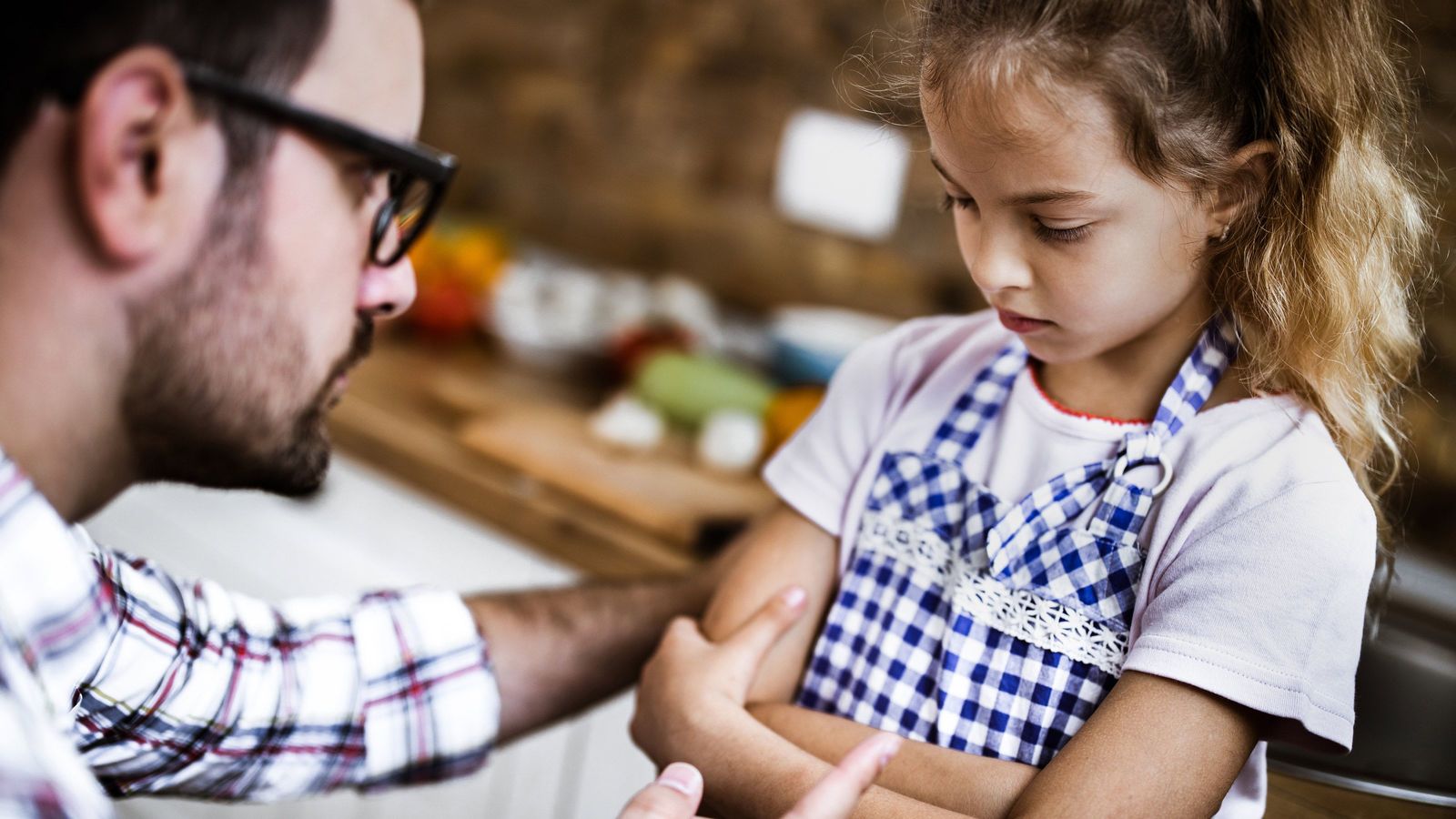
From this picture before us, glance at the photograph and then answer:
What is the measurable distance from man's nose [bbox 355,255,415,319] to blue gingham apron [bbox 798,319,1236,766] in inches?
14.9

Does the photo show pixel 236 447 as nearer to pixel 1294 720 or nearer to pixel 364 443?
pixel 1294 720

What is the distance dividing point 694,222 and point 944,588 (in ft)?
4.96

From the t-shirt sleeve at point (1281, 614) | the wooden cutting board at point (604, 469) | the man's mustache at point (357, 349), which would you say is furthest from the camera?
the wooden cutting board at point (604, 469)

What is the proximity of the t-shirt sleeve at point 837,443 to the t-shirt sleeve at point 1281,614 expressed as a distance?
268mm

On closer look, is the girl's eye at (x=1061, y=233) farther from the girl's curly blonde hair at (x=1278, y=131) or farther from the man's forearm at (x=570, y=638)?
the man's forearm at (x=570, y=638)

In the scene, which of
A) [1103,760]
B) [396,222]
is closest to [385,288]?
[396,222]

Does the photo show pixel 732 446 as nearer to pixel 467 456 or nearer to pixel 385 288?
pixel 467 456

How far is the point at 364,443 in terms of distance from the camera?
5.76 feet

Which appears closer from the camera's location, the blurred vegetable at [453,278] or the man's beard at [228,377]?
the man's beard at [228,377]

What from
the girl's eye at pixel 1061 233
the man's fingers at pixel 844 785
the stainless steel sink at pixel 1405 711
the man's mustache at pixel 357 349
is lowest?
the stainless steel sink at pixel 1405 711

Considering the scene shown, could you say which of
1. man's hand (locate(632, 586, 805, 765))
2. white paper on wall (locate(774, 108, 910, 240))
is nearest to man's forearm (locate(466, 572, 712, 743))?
man's hand (locate(632, 586, 805, 765))

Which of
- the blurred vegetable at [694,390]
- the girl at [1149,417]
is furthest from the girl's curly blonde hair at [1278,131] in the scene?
the blurred vegetable at [694,390]

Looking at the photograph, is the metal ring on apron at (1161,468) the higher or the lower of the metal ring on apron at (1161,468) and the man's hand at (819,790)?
the higher

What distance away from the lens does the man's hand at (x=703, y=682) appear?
2.72ft
